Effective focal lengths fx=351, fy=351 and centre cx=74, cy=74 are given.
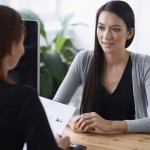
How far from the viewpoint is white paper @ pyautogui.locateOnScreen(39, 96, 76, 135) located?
145 cm

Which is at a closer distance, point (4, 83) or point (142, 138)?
point (4, 83)

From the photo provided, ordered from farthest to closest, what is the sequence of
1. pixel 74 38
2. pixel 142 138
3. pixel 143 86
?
pixel 74 38 → pixel 143 86 → pixel 142 138

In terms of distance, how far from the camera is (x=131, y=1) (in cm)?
338

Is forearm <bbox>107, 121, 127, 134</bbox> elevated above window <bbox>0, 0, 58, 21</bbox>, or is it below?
below

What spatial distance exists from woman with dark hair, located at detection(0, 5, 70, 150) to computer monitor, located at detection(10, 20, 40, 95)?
49 cm

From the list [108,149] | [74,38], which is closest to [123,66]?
[108,149]

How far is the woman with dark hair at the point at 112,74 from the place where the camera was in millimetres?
1857

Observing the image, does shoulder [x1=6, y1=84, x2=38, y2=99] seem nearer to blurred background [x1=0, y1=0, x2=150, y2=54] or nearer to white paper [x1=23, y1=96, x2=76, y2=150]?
white paper [x1=23, y1=96, x2=76, y2=150]

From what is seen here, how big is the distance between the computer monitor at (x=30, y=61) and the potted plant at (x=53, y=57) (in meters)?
1.61

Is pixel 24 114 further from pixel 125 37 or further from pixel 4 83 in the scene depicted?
pixel 125 37

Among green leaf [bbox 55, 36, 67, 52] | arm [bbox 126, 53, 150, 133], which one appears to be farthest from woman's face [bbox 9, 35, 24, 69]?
green leaf [bbox 55, 36, 67, 52]

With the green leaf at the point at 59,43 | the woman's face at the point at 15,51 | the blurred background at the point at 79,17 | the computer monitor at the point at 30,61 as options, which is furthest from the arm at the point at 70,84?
the blurred background at the point at 79,17

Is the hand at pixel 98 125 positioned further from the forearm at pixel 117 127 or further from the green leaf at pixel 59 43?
the green leaf at pixel 59 43

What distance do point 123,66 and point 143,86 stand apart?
0.55 ft
